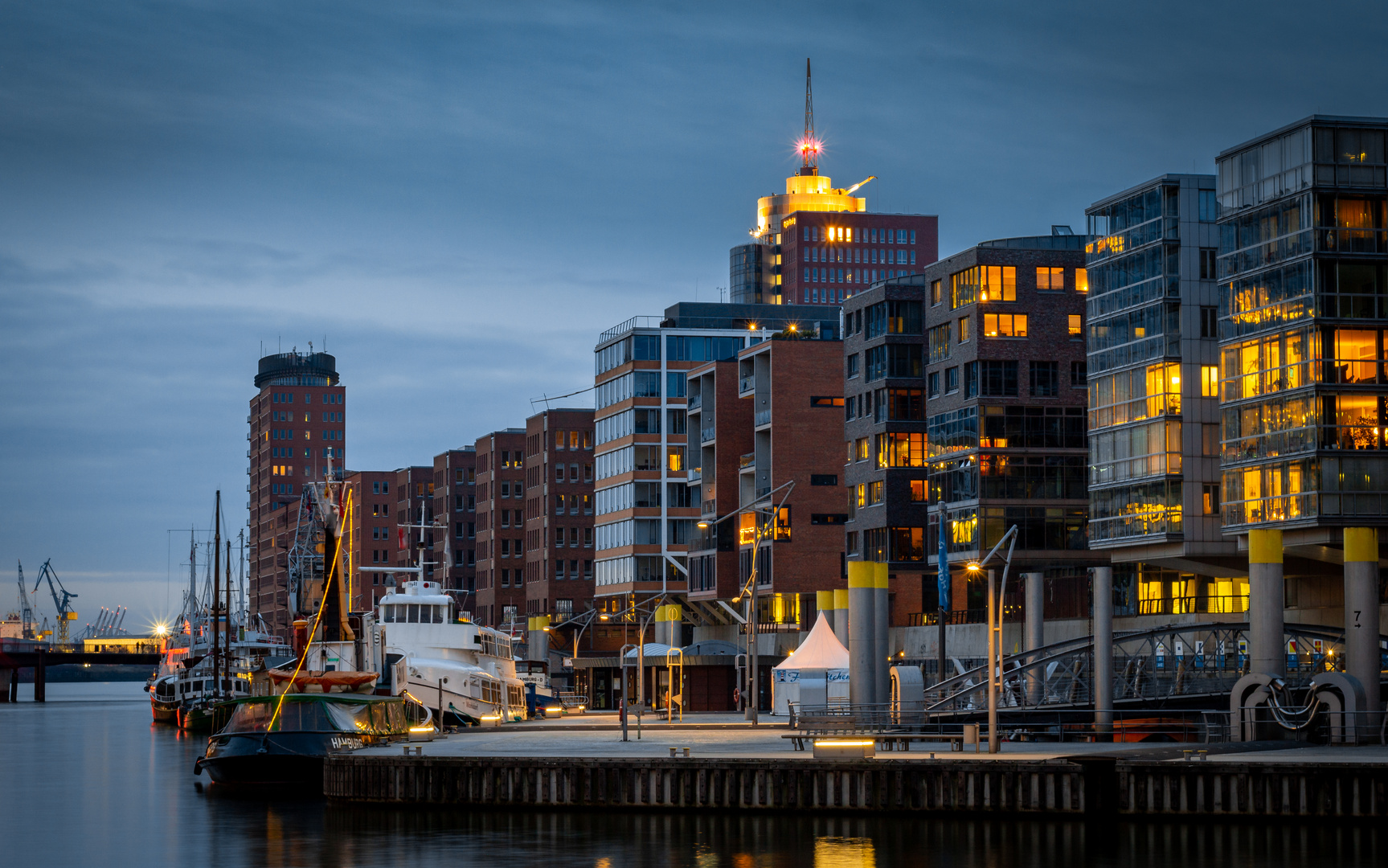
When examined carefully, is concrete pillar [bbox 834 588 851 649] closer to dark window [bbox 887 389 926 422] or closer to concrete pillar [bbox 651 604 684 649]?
dark window [bbox 887 389 926 422]

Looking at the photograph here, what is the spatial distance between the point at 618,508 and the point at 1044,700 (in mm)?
93933

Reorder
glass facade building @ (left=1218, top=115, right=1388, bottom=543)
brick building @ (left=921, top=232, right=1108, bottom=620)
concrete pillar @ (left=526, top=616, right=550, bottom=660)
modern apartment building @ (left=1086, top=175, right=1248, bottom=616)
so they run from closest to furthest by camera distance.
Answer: glass facade building @ (left=1218, top=115, right=1388, bottom=543), modern apartment building @ (left=1086, top=175, right=1248, bottom=616), brick building @ (left=921, top=232, right=1108, bottom=620), concrete pillar @ (left=526, top=616, right=550, bottom=660)

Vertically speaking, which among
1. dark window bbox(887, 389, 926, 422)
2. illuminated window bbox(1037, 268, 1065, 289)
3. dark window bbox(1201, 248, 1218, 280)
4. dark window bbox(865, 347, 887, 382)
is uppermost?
illuminated window bbox(1037, 268, 1065, 289)

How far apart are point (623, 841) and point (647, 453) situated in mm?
116259

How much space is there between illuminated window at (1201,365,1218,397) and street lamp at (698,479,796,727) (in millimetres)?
24135

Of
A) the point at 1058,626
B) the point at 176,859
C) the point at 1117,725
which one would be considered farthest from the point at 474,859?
the point at 1058,626

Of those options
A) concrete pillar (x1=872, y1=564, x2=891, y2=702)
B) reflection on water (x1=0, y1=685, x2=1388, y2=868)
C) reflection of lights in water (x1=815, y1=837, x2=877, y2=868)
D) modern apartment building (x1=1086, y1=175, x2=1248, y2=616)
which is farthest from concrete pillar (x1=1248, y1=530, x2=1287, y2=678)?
modern apartment building (x1=1086, y1=175, x2=1248, y2=616)

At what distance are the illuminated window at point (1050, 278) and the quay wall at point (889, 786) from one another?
65123 mm

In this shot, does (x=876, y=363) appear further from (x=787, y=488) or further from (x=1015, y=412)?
(x=1015, y=412)

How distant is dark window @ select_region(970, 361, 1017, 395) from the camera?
116m

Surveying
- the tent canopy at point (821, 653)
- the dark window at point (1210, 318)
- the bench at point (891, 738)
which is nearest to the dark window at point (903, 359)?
the dark window at point (1210, 318)

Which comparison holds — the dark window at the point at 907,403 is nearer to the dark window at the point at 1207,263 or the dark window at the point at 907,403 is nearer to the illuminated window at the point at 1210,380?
the illuminated window at the point at 1210,380

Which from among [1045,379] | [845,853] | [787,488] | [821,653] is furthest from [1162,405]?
[845,853]

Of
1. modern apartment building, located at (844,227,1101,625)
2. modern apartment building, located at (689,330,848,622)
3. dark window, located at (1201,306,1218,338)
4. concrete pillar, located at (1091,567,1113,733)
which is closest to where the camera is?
concrete pillar, located at (1091,567,1113,733)
